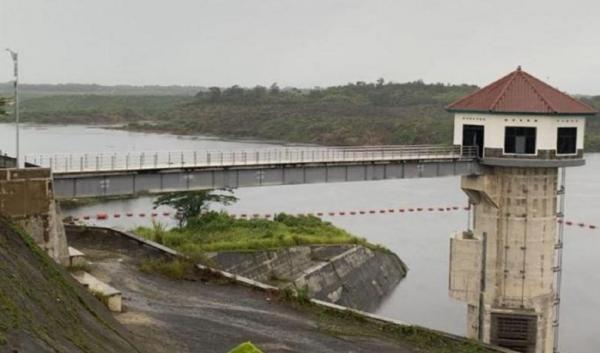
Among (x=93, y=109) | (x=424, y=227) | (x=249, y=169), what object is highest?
(x=93, y=109)

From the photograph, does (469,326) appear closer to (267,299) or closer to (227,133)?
(267,299)

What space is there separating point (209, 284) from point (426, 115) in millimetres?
93907

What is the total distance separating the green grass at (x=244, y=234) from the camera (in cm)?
3056

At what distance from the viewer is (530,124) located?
27.1 meters

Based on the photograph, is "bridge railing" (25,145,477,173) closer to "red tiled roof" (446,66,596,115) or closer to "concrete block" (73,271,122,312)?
"red tiled roof" (446,66,596,115)

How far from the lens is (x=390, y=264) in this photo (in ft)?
128

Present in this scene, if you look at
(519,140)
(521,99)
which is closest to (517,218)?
(519,140)

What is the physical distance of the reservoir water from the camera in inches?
1294

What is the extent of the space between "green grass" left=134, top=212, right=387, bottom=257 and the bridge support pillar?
318 inches

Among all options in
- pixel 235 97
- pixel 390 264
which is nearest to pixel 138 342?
pixel 390 264

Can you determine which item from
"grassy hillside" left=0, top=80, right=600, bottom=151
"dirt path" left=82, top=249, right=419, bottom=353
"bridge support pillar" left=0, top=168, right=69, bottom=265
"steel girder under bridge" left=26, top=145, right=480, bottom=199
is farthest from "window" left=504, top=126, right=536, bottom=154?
"grassy hillside" left=0, top=80, right=600, bottom=151

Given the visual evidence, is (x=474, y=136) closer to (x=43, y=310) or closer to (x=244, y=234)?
(x=244, y=234)

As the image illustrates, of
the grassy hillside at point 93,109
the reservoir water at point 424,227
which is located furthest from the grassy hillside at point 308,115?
the reservoir water at point 424,227

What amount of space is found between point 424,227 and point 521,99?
2115 centimetres
